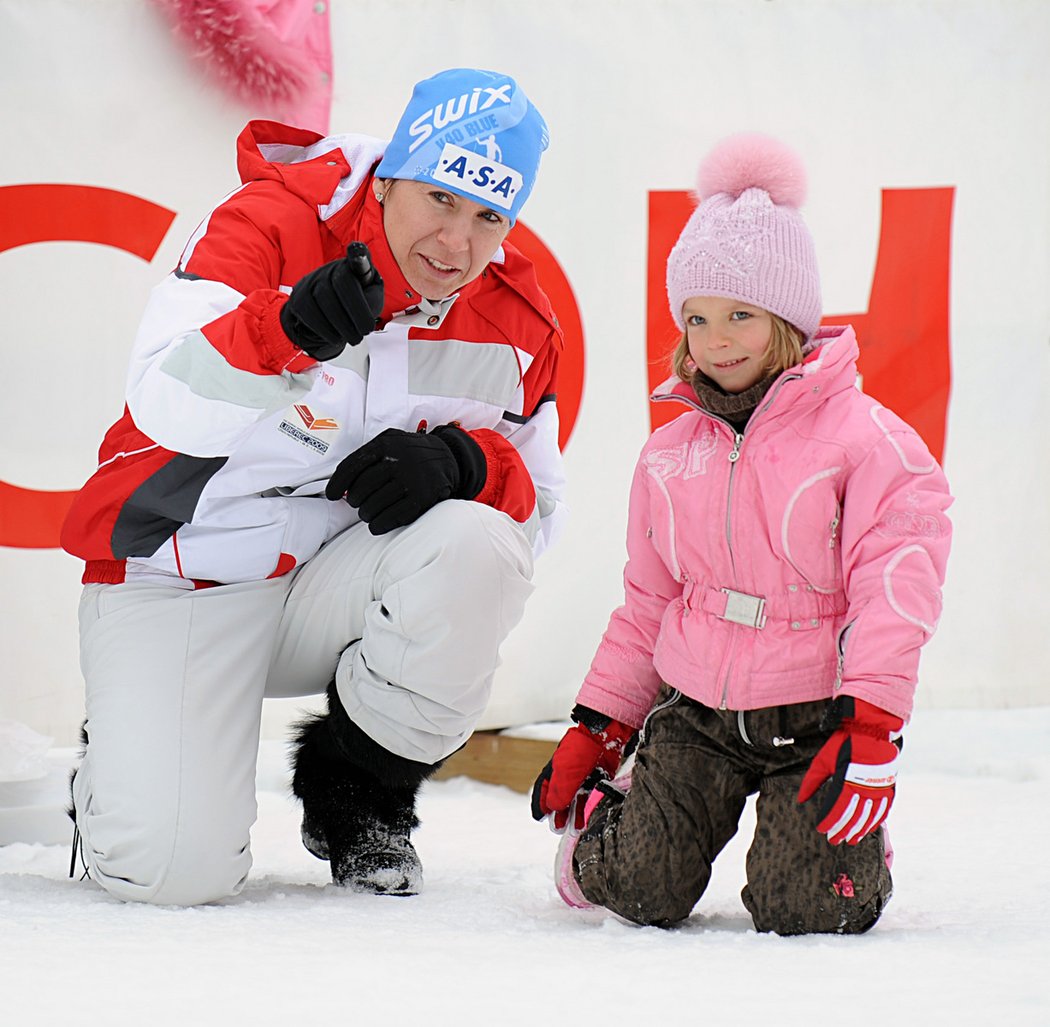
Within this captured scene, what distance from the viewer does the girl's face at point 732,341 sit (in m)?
1.45

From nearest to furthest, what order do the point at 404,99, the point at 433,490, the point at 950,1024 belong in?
the point at 950,1024 < the point at 433,490 < the point at 404,99

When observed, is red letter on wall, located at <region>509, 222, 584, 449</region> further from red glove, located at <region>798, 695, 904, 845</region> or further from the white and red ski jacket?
red glove, located at <region>798, 695, 904, 845</region>

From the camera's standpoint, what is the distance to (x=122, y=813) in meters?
1.45

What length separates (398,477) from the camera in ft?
4.98

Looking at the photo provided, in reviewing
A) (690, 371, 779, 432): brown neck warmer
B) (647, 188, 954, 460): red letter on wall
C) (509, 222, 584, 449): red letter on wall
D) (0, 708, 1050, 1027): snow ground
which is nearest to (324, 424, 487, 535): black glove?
(690, 371, 779, 432): brown neck warmer

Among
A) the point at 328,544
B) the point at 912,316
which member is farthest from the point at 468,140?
the point at 912,316

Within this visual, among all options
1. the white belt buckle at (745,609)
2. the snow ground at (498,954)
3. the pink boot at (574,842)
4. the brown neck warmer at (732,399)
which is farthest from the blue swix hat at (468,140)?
the snow ground at (498,954)

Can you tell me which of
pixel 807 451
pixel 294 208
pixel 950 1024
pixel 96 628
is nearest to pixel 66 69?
pixel 294 208

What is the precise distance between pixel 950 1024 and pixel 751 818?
4.22ft

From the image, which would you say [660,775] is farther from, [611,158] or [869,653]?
[611,158]

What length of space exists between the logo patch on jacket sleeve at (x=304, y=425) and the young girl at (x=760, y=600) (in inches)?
16.1

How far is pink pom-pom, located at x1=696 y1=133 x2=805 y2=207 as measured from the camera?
1.47 m

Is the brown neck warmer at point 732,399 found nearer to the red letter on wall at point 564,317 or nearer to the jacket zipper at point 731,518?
the jacket zipper at point 731,518

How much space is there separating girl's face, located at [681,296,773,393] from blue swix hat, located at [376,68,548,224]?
282 mm
